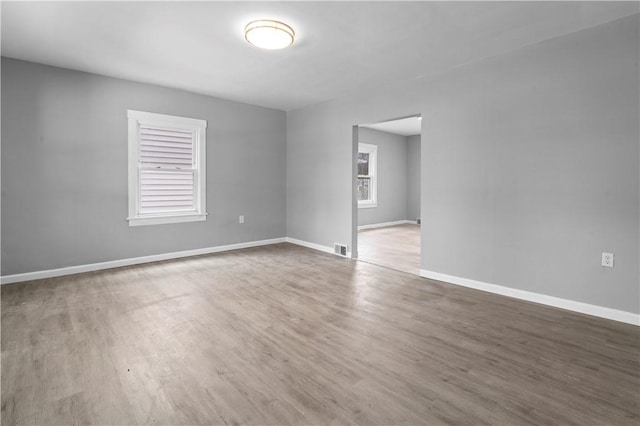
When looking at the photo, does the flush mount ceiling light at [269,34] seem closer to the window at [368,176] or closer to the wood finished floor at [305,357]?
the wood finished floor at [305,357]

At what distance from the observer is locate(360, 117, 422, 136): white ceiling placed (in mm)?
7707

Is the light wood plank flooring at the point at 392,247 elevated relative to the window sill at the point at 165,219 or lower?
lower

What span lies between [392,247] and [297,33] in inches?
163

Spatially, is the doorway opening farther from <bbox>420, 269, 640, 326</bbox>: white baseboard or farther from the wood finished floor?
the wood finished floor

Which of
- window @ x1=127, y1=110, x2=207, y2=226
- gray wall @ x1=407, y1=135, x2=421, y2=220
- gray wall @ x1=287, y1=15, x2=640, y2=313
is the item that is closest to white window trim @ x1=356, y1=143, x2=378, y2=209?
gray wall @ x1=407, y1=135, x2=421, y2=220

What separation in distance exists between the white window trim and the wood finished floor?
16.9 ft

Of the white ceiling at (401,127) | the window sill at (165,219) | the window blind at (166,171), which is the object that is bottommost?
the window sill at (165,219)

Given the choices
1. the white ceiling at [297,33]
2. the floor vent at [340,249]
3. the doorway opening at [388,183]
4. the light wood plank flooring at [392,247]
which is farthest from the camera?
the doorway opening at [388,183]

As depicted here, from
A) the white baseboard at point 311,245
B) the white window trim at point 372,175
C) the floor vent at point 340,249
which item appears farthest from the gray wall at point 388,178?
the floor vent at point 340,249

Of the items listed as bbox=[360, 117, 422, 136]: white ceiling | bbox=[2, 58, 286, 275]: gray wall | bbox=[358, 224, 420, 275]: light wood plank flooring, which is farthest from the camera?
bbox=[360, 117, 422, 136]: white ceiling

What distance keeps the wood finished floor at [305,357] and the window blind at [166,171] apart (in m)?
1.59

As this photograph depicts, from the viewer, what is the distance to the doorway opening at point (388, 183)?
25.7 ft

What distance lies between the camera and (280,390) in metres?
1.85

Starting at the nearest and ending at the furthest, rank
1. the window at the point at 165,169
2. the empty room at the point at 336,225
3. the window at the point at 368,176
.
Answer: the empty room at the point at 336,225
the window at the point at 165,169
the window at the point at 368,176
